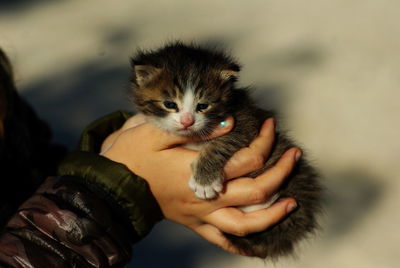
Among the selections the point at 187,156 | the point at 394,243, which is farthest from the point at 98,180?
the point at 394,243

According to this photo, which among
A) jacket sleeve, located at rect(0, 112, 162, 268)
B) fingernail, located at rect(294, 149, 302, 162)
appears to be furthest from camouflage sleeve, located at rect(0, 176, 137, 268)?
fingernail, located at rect(294, 149, 302, 162)

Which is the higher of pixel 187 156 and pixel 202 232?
pixel 187 156

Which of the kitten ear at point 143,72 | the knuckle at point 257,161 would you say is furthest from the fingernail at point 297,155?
the kitten ear at point 143,72

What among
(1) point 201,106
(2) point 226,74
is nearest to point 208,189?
(1) point 201,106

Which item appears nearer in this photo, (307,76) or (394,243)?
(394,243)

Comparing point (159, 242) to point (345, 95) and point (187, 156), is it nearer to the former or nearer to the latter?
point (187, 156)

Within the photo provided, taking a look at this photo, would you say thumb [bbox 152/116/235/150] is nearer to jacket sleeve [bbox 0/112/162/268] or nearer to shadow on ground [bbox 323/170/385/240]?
jacket sleeve [bbox 0/112/162/268]
